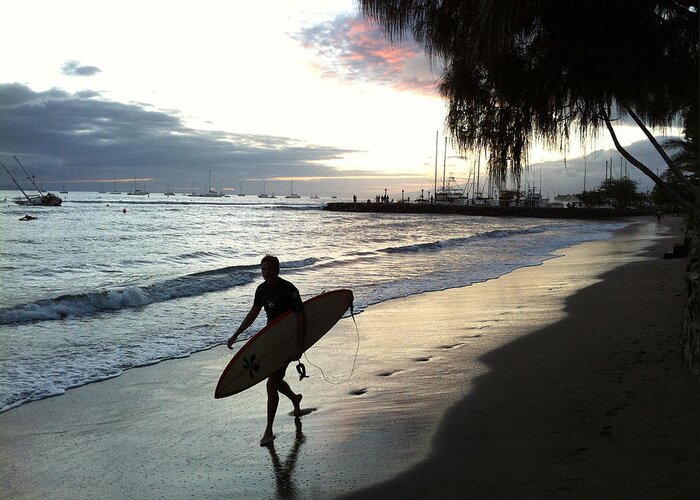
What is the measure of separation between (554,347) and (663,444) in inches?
135

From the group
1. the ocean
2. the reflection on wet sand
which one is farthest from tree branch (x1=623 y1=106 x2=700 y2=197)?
the ocean

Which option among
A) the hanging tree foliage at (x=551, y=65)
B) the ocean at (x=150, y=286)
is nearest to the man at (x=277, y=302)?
the hanging tree foliage at (x=551, y=65)

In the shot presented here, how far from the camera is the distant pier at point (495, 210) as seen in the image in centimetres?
8531

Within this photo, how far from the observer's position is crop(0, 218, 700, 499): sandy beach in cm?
352

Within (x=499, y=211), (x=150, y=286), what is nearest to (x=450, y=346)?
(x=150, y=286)

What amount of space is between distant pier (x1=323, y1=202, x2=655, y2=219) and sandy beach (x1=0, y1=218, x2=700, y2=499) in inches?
3212

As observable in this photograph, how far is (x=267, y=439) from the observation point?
175 inches

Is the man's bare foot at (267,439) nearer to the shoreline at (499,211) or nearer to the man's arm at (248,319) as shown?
the man's arm at (248,319)

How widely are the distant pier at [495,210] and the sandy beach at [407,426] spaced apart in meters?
81.6

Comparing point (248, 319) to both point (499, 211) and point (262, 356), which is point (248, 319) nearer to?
point (262, 356)

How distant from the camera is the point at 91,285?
15141 millimetres

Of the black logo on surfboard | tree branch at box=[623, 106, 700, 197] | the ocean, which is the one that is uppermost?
tree branch at box=[623, 106, 700, 197]

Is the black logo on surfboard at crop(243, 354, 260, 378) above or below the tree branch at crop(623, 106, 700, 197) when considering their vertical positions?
below

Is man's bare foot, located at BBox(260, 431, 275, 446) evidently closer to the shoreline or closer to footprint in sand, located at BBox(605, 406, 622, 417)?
footprint in sand, located at BBox(605, 406, 622, 417)
